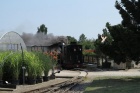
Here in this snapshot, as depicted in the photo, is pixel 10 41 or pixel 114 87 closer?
pixel 114 87

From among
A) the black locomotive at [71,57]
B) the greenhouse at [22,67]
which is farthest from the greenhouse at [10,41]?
the black locomotive at [71,57]

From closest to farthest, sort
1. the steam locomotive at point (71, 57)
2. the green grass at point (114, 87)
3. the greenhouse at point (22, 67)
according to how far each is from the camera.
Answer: the green grass at point (114, 87) → the greenhouse at point (22, 67) → the steam locomotive at point (71, 57)

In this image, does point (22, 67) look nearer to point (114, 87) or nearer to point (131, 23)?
point (114, 87)

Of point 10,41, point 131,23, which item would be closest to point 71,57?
point 10,41

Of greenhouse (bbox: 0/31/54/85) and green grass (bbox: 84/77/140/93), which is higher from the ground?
greenhouse (bbox: 0/31/54/85)

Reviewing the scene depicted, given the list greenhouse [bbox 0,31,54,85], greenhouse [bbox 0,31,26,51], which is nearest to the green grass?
greenhouse [bbox 0,31,54,85]

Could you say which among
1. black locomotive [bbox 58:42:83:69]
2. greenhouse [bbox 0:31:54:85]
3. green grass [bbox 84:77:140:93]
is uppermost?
black locomotive [bbox 58:42:83:69]

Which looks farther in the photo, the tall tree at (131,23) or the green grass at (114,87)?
the tall tree at (131,23)

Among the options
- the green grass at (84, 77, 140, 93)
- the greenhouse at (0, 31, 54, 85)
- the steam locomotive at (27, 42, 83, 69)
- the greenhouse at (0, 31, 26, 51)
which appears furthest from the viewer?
the steam locomotive at (27, 42, 83, 69)

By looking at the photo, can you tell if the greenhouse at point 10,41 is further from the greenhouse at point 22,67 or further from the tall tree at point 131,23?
the tall tree at point 131,23

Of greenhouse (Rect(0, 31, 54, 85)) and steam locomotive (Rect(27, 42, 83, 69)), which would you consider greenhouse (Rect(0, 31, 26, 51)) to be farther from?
steam locomotive (Rect(27, 42, 83, 69))

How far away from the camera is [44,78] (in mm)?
23719

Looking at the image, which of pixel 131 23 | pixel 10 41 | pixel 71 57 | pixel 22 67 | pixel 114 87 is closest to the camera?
pixel 114 87

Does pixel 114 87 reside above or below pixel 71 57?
below
